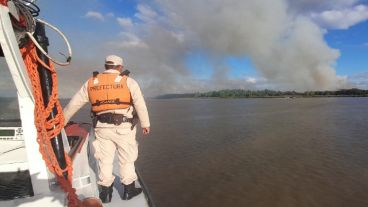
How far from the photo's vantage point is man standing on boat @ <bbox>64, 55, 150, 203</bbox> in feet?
12.2

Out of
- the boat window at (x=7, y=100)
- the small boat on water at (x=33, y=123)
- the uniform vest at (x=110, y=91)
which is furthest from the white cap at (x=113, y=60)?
the boat window at (x=7, y=100)

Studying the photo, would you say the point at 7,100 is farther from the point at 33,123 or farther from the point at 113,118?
the point at 33,123

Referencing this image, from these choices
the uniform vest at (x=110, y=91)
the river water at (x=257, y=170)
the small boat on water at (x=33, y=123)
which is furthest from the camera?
the river water at (x=257, y=170)

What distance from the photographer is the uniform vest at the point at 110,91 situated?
370cm

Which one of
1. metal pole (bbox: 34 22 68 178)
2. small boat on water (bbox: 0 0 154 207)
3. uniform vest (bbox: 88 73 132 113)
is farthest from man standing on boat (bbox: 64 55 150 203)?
metal pole (bbox: 34 22 68 178)

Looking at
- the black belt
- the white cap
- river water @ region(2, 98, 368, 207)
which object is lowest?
river water @ region(2, 98, 368, 207)

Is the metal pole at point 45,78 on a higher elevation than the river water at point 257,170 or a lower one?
higher

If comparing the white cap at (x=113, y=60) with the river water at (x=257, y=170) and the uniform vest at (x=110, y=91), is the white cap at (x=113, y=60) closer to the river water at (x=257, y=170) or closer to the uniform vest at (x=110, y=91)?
the uniform vest at (x=110, y=91)

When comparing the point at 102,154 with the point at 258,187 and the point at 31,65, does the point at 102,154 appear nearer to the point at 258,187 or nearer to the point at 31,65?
the point at 31,65

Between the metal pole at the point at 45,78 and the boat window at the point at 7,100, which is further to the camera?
the boat window at the point at 7,100

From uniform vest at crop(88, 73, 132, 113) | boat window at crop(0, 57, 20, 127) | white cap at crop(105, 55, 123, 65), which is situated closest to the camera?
boat window at crop(0, 57, 20, 127)

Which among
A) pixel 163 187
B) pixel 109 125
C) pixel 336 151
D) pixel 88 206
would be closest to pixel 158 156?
pixel 163 187

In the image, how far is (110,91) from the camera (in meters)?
3.70

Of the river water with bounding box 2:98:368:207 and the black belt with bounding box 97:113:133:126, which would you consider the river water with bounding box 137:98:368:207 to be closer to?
the river water with bounding box 2:98:368:207
